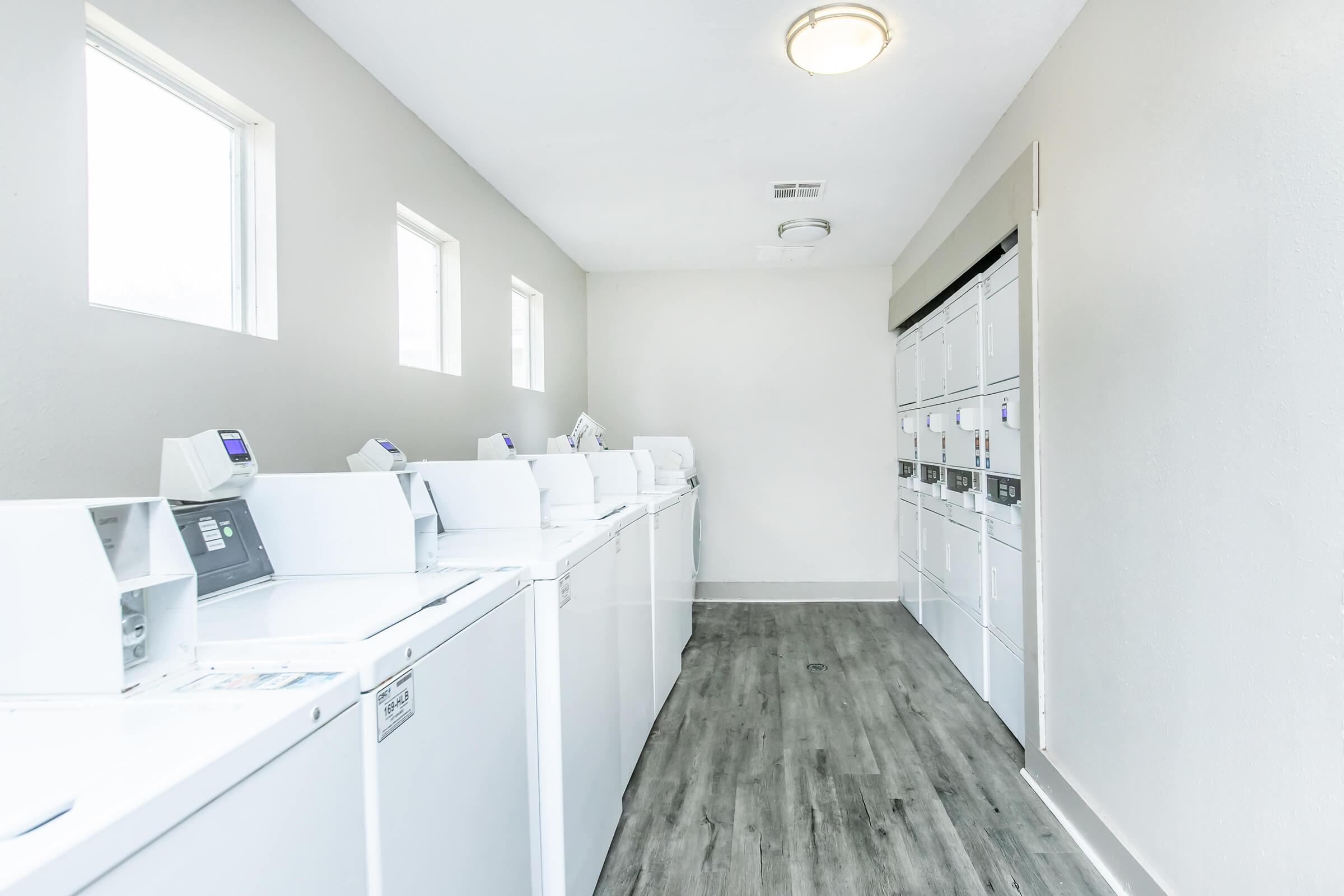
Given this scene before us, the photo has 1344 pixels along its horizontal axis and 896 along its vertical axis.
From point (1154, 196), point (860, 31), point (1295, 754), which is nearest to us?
point (1295, 754)

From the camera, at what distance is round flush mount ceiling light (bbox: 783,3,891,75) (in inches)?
78.4

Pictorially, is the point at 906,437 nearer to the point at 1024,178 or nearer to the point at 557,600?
the point at 1024,178

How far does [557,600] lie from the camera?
148cm

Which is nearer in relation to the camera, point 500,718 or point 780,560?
point 500,718

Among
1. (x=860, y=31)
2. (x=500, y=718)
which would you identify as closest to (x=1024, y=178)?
(x=860, y=31)

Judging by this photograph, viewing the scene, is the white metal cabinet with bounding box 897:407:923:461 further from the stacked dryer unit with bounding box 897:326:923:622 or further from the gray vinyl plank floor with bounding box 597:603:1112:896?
the gray vinyl plank floor with bounding box 597:603:1112:896

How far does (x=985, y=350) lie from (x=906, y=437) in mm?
1785

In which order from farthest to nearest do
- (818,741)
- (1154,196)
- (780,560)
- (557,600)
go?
1. (780,560)
2. (818,741)
3. (1154,196)
4. (557,600)

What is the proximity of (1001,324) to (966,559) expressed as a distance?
45.8 inches

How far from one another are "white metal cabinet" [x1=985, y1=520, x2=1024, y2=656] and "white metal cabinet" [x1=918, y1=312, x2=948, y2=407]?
102cm

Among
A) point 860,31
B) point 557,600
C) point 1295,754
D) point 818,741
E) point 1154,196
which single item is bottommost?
point 818,741

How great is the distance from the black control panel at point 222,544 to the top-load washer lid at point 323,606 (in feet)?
0.11

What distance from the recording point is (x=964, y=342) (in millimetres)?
3211

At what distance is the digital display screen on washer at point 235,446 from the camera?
1.38 meters
